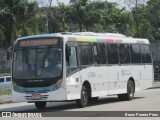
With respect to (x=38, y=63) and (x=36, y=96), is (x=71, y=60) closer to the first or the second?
(x=38, y=63)

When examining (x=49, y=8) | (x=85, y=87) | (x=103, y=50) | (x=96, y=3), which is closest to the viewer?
(x=85, y=87)

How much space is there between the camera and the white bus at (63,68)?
19.5 m

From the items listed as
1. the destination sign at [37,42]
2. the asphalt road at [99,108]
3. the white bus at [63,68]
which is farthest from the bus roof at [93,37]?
the asphalt road at [99,108]

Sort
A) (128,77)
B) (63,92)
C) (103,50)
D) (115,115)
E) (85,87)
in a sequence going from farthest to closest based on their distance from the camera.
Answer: (128,77) < (103,50) < (85,87) < (63,92) < (115,115)

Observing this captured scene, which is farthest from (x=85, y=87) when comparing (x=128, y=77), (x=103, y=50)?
(x=128, y=77)

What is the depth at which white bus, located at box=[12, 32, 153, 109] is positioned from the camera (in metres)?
19.5

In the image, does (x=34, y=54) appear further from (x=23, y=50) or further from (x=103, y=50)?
(x=103, y=50)

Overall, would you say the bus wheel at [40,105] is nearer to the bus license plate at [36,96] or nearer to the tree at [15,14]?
the bus license plate at [36,96]

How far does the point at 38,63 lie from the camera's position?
64.6 feet

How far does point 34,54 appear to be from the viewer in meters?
20.0

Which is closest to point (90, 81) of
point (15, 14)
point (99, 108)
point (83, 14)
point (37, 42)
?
point (99, 108)

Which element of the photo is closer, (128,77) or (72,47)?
Result: (72,47)

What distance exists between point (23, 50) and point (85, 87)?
Answer: 3022 millimetres

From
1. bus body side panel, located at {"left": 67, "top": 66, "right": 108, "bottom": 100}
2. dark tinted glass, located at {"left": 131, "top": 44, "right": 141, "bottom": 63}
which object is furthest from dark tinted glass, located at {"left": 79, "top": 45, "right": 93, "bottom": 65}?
dark tinted glass, located at {"left": 131, "top": 44, "right": 141, "bottom": 63}
